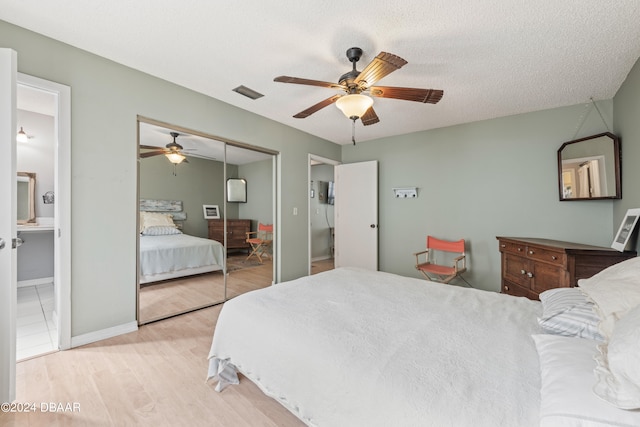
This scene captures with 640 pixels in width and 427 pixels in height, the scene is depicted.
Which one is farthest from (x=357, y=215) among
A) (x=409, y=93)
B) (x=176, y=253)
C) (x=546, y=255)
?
(x=176, y=253)

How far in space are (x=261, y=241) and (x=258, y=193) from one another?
2.31 ft

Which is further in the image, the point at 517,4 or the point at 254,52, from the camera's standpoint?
the point at 254,52

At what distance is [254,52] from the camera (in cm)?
212

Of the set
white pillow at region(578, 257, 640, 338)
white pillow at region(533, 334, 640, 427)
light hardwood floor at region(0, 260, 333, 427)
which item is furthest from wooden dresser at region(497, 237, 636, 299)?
light hardwood floor at region(0, 260, 333, 427)

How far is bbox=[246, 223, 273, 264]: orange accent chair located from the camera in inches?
148

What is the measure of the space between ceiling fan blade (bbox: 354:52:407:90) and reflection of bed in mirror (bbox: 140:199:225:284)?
7.59ft

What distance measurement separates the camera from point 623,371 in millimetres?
673

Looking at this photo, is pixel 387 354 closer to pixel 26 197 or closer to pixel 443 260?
pixel 443 260

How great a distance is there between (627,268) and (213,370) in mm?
2293

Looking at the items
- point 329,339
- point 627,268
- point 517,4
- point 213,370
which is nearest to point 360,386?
point 329,339

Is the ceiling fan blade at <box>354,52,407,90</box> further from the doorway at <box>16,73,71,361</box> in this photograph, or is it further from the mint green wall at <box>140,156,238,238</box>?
the doorway at <box>16,73,71,361</box>

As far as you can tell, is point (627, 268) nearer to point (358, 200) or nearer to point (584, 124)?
point (584, 124)

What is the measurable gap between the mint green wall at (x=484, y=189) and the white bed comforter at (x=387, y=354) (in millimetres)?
1999

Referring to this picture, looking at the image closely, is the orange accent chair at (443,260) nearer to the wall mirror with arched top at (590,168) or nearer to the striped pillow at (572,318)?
the wall mirror with arched top at (590,168)
